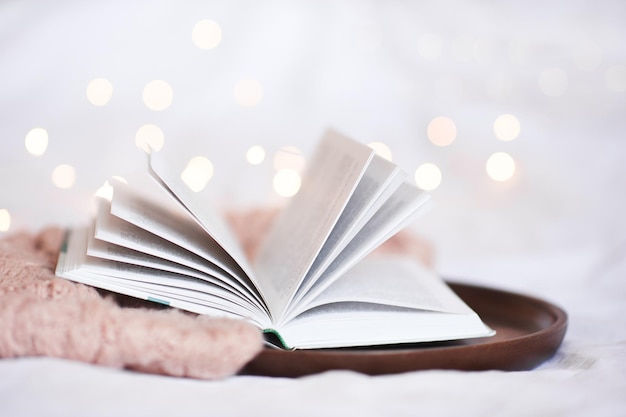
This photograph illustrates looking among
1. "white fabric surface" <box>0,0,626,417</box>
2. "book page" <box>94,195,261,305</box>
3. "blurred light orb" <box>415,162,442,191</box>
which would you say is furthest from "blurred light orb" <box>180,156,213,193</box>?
"book page" <box>94,195,261,305</box>

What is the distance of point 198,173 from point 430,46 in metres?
0.82

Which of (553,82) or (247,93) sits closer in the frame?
(553,82)

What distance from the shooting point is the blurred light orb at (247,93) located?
2107 mm

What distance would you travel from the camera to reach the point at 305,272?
0.83 metres

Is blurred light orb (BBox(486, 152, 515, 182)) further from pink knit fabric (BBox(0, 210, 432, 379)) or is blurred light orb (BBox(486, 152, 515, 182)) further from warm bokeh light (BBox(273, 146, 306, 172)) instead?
pink knit fabric (BBox(0, 210, 432, 379))

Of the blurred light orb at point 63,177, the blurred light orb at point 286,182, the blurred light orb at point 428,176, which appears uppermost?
the blurred light orb at point 428,176

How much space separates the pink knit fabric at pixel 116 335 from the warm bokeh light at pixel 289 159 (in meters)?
1.17

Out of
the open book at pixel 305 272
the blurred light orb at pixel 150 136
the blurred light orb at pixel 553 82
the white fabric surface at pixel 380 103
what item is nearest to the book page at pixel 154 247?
the open book at pixel 305 272

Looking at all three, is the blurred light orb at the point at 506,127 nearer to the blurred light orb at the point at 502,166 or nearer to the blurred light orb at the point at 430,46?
the blurred light orb at the point at 502,166

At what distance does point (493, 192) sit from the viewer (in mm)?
1966

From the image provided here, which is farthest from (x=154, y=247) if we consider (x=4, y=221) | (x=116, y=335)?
(x=4, y=221)

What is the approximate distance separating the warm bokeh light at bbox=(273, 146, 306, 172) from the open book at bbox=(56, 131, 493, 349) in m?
0.98

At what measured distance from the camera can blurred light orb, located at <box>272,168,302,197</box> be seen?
1.89 m

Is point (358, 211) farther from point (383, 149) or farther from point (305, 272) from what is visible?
point (383, 149)
